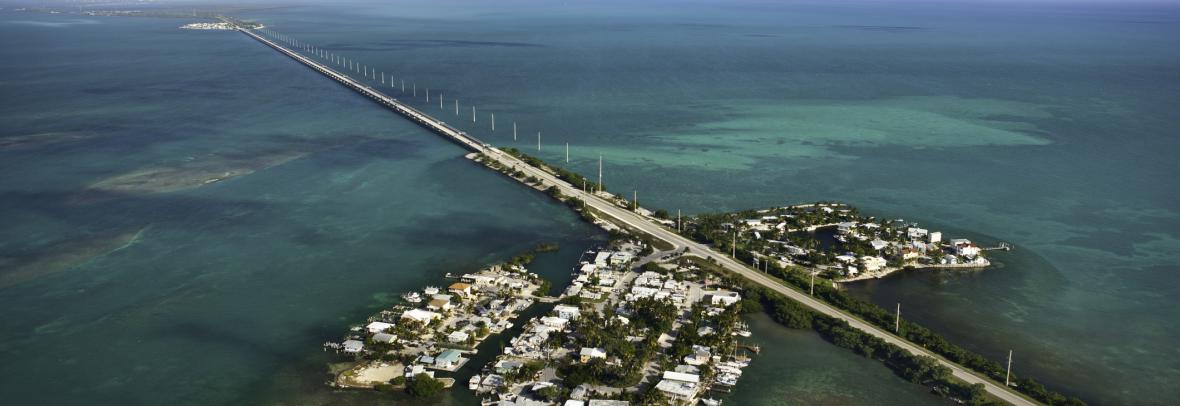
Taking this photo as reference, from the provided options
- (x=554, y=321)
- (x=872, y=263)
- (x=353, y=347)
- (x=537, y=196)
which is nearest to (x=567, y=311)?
(x=554, y=321)

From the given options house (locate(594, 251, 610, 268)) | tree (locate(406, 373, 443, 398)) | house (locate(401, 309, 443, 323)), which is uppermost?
house (locate(594, 251, 610, 268))

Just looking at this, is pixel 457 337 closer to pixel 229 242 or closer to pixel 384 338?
pixel 384 338

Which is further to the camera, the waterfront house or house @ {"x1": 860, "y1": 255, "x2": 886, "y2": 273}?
house @ {"x1": 860, "y1": 255, "x2": 886, "y2": 273}

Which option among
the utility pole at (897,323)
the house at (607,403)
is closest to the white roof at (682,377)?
the house at (607,403)

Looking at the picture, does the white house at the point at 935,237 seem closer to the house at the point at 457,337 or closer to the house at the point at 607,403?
the house at the point at 607,403

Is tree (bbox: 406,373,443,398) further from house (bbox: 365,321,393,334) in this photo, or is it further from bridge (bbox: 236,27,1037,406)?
bridge (bbox: 236,27,1037,406)

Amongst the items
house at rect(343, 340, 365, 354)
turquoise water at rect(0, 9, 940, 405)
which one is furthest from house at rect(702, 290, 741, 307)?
house at rect(343, 340, 365, 354)

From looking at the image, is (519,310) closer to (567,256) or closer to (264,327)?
(567,256)
